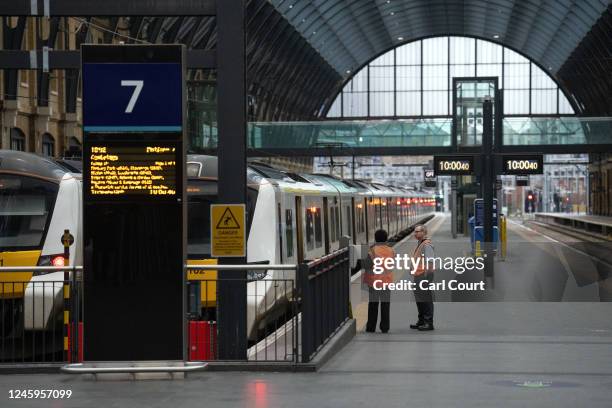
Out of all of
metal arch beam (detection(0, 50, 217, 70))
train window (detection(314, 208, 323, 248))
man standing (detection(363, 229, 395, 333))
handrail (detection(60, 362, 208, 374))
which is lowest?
handrail (detection(60, 362, 208, 374))

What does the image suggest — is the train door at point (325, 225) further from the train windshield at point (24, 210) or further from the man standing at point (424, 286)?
the train windshield at point (24, 210)

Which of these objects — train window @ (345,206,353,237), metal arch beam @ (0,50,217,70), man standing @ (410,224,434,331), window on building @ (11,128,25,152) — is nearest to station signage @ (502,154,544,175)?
train window @ (345,206,353,237)

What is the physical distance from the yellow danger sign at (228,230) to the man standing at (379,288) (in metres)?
5.26

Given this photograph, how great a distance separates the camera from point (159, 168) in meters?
11.6

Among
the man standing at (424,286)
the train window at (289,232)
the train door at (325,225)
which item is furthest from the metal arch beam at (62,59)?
the train door at (325,225)

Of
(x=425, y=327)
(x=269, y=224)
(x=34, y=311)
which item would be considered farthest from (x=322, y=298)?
(x=269, y=224)

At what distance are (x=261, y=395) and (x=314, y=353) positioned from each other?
2.22 meters

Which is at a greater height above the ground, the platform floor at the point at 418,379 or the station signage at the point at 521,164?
the station signage at the point at 521,164

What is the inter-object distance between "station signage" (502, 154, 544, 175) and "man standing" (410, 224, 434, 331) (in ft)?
33.4

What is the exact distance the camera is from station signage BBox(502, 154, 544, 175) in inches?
1109

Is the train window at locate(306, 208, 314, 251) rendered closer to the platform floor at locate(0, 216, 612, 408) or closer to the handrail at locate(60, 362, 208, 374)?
the platform floor at locate(0, 216, 612, 408)

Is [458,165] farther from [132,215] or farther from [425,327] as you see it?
[132,215]

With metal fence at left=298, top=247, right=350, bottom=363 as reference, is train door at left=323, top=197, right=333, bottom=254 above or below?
above

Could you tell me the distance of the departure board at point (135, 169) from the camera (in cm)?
1158
